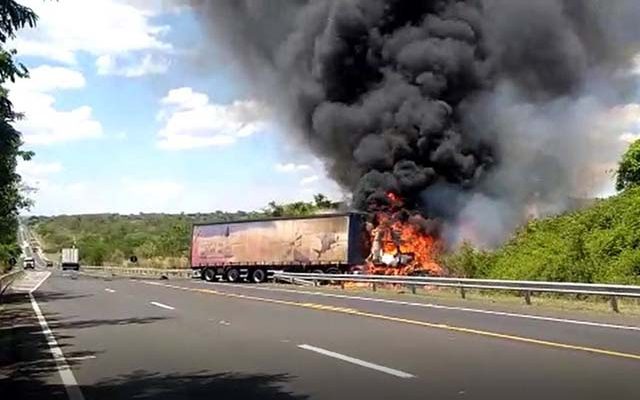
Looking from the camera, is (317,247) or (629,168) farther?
(317,247)

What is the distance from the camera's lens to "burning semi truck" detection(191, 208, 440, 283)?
137 ft

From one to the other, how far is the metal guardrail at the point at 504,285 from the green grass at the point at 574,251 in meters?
3.77

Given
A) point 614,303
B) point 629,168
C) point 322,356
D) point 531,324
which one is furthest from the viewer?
point 629,168

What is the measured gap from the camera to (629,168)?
124 feet

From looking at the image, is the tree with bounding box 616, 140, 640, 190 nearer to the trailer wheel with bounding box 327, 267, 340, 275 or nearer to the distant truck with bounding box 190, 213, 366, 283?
the distant truck with bounding box 190, 213, 366, 283

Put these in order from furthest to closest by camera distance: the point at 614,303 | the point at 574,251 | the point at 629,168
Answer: the point at 629,168 < the point at 574,251 < the point at 614,303

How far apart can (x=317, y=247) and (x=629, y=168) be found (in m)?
15.4

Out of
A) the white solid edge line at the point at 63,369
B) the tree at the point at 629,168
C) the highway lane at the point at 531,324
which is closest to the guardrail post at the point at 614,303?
the highway lane at the point at 531,324

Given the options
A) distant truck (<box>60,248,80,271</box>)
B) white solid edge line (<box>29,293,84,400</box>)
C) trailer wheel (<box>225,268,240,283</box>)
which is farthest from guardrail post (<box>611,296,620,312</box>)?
distant truck (<box>60,248,80,271</box>)

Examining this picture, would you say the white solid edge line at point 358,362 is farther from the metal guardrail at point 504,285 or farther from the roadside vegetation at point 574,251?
the roadside vegetation at point 574,251

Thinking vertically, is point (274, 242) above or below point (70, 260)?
below

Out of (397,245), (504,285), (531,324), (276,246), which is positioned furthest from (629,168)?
(531,324)

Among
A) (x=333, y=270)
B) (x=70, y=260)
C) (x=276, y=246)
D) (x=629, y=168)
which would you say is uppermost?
(x=629, y=168)

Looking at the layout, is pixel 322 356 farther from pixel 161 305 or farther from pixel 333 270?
pixel 333 270
